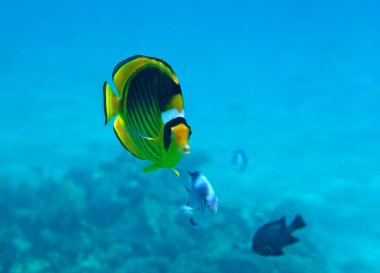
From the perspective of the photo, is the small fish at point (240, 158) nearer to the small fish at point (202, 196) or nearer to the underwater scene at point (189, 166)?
the underwater scene at point (189, 166)

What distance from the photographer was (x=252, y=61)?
170 ft

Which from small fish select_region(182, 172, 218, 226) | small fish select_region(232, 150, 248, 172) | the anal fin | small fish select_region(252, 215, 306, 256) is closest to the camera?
the anal fin

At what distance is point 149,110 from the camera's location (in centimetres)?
112

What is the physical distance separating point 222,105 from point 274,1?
248 feet

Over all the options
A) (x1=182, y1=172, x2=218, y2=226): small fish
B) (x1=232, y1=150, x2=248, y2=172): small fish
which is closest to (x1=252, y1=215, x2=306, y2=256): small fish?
(x1=182, y1=172, x2=218, y2=226): small fish

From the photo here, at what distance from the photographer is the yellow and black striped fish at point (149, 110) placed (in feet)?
3.52

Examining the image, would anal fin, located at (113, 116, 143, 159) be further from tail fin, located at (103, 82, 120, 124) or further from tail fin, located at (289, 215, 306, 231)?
tail fin, located at (289, 215, 306, 231)

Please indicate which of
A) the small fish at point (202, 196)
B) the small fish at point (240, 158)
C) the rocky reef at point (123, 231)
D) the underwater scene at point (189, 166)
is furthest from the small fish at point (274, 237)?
the small fish at point (240, 158)

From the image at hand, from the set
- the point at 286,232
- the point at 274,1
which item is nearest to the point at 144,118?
the point at 286,232

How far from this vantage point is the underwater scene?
10.6ft

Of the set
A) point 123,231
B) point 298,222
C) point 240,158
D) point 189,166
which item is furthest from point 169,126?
point 189,166

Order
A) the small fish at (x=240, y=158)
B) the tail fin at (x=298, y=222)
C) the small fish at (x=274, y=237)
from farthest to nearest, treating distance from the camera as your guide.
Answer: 1. the small fish at (x=240, y=158)
2. the small fish at (x=274, y=237)
3. the tail fin at (x=298, y=222)

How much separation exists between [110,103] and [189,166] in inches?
535

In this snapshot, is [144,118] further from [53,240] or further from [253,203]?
[253,203]
